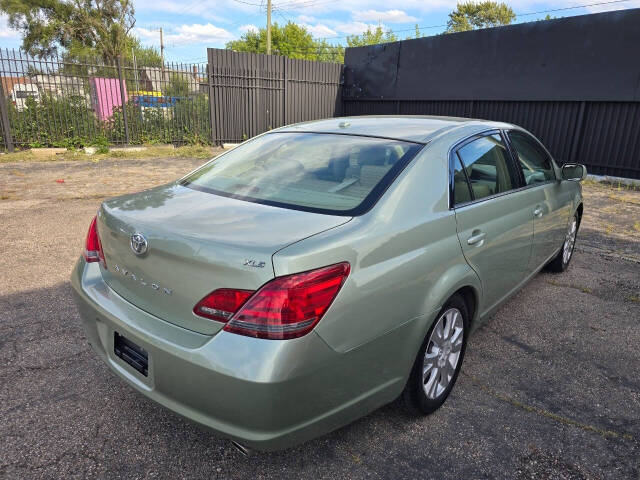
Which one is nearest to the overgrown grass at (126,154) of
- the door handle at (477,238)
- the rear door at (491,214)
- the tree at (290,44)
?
the rear door at (491,214)

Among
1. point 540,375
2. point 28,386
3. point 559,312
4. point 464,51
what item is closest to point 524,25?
point 464,51

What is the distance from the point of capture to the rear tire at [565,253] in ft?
15.3

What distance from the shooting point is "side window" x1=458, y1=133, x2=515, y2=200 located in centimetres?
283

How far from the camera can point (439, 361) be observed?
2.53 meters

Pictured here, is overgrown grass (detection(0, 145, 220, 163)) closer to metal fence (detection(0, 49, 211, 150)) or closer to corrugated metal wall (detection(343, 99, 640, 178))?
metal fence (detection(0, 49, 211, 150))

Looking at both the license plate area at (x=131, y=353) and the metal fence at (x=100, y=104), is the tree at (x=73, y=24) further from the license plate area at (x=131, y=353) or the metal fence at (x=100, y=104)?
the license plate area at (x=131, y=353)

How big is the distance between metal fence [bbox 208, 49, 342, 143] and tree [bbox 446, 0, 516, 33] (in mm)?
55430

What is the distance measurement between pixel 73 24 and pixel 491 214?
37.7 metres

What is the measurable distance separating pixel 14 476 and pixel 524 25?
13.0m

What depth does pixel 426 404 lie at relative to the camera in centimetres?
246

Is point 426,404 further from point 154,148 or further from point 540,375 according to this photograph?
point 154,148

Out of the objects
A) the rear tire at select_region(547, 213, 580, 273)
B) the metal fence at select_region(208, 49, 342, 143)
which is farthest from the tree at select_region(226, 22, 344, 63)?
the rear tire at select_region(547, 213, 580, 273)

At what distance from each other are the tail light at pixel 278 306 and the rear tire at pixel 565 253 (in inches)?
145

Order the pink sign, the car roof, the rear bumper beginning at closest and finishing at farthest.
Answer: the rear bumper, the car roof, the pink sign
